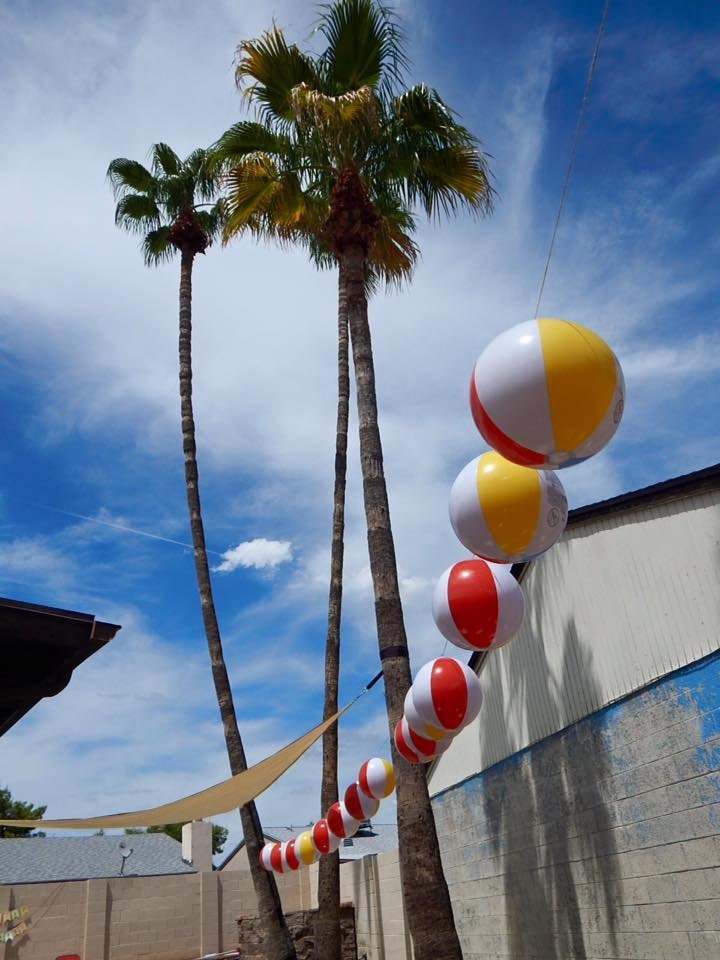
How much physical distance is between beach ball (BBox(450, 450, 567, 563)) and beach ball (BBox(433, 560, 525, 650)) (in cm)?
83

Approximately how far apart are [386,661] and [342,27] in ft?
20.2

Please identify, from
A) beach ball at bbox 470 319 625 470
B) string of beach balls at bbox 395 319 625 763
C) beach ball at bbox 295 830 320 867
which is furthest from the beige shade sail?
beach ball at bbox 470 319 625 470

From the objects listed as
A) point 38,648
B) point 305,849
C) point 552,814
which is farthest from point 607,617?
point 305,849

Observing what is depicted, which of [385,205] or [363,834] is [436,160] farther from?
[363,834]

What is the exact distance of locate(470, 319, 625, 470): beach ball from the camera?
2629 millimetres

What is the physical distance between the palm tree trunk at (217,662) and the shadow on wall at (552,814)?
2.74 metres

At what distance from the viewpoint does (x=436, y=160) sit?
8547 mm

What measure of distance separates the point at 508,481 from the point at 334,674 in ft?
25.4

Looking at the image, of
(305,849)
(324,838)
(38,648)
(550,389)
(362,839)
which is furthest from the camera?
(362,839)

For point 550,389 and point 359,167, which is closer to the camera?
point 550,389

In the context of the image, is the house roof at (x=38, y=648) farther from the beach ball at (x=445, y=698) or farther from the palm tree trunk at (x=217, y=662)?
the palm tree trunk at (x=217, y=662)

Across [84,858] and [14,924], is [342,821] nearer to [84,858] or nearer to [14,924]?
[14,924]

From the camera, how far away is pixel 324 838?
8867 mm

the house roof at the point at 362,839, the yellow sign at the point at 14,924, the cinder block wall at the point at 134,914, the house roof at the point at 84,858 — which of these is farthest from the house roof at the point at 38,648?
the house roof at the point at 362,839
